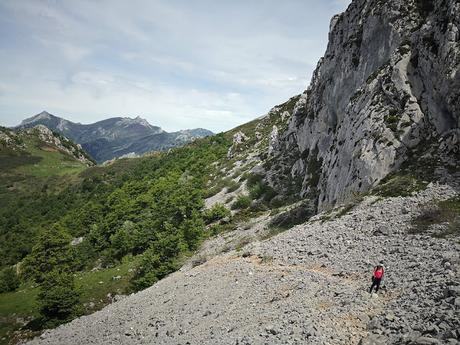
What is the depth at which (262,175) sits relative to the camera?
86.6 meters

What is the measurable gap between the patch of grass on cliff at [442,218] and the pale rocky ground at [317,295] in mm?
766

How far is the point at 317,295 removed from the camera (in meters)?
23.5

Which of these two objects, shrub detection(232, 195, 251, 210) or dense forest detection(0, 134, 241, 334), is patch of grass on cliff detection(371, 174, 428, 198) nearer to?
dense forest detection(0, 134, 241, 334)

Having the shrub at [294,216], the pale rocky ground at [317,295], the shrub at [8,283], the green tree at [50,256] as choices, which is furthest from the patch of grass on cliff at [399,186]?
the shrub at [8,283]

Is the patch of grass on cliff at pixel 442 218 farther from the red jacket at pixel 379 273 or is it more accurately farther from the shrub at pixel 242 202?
the shrub at pixel 242 202

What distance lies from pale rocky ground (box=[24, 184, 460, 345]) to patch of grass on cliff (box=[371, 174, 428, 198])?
89 centimetres

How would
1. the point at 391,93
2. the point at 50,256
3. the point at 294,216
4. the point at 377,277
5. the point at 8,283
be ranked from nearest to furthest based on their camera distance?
the point at 377,277
the point at 391,93
the point at 294,216
the point at 50,256
the point at 8,283

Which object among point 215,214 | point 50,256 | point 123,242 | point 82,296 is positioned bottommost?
point 82,296

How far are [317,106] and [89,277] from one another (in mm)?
51093

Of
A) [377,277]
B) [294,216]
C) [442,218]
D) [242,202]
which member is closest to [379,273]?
[377,277]

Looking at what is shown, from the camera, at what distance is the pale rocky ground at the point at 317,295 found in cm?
1822

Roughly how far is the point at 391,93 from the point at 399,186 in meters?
14.0

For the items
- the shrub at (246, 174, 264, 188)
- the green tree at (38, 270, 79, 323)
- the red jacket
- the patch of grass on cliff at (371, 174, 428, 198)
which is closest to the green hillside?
the green tree at (38, 270, 79, 323)

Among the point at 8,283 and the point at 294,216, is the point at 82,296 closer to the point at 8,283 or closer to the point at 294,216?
the point at 294,216
